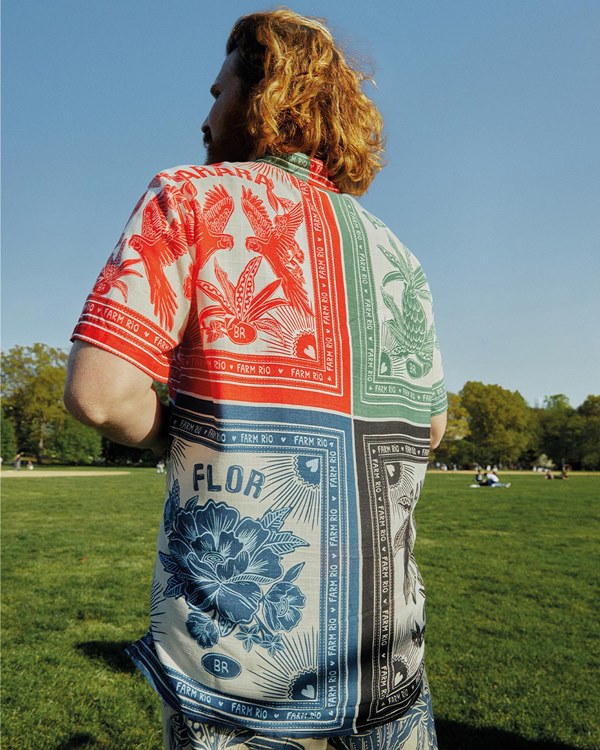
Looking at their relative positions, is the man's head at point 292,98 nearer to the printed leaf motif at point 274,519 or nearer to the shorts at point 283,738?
the printed leaf motif at point 274,519

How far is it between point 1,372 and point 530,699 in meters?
67.6

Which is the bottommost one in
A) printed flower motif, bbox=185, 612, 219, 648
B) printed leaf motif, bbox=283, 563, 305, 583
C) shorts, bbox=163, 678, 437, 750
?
shorts, bbox=163, 678, 437, 750

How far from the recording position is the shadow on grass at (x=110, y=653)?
5.41m

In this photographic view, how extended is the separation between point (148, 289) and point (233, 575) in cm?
56

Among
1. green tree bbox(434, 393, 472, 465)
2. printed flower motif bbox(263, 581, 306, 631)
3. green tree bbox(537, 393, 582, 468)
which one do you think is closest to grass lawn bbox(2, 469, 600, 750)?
printed flower motif bbox(263, 581, 306, 631)

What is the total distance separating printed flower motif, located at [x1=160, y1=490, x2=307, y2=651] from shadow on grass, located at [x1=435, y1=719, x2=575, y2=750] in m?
3.90

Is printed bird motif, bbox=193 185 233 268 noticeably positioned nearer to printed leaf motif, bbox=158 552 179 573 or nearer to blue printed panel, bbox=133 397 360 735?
blue printed panel, bbox=133 397 360 735

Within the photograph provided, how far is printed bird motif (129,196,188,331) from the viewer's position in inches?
45.6

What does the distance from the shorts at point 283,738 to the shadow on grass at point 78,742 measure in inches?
132

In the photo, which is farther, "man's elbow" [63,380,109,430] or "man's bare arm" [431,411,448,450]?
"man's bare arm" [431,411,448,450]

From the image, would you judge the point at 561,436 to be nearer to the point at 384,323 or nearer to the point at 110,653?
the point at 110,653

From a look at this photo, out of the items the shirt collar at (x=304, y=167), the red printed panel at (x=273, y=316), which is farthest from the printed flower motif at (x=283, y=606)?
the shirt collar at (x=304, y=167)

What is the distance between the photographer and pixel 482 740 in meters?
4.38

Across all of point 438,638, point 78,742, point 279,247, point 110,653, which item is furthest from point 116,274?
point 438,638
